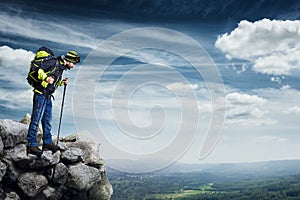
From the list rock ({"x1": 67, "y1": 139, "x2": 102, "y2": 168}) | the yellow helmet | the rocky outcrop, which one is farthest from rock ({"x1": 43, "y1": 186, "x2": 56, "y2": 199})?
the yellow helmet

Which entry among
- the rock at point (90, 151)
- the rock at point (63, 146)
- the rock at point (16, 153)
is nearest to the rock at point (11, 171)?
the rock at point (16, 153)

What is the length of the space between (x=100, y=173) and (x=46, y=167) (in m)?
3.55

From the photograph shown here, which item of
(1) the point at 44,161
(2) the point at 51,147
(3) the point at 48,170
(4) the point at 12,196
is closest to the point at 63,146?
(2) the point at 51,147

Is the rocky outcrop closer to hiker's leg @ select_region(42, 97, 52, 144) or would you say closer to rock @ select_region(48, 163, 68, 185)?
rock @ select_region(48, 163, 68, 185)

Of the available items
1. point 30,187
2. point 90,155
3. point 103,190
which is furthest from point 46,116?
point 103,190

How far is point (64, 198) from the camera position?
1678cm

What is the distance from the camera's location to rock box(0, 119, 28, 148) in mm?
Result: 14477

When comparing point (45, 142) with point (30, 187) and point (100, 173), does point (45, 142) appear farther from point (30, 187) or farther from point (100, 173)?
point (100, 173)

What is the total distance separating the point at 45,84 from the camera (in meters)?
13.0

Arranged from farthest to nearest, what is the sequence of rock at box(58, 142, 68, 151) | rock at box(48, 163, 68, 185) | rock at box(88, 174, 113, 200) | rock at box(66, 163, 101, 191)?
rock at box(88, 174, 113, 200) → rock at box(58, 142, 68, 151) → rock at box(66, 163, 101, 191) → rock at box(48, 163, 68, 185)

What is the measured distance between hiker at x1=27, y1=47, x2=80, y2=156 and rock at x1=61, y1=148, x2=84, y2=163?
1935 mm

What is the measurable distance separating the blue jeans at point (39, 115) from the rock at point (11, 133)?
0.86m

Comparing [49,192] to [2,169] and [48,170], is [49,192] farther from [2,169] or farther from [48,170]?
[2,169]

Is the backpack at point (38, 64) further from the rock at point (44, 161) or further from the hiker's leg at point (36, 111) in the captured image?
the rock at point (44, 161)
